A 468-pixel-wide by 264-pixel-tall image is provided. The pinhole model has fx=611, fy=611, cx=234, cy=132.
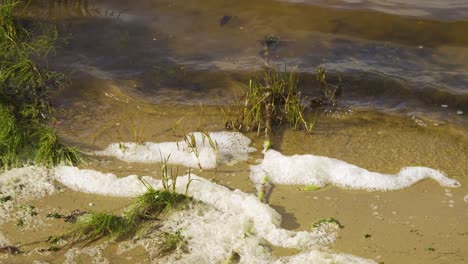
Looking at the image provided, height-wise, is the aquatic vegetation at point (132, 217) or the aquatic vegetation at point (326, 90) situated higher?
the aquatic vegetation at point (326, 90)

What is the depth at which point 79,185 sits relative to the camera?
13.4 feet

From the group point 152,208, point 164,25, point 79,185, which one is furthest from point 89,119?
point 164,25

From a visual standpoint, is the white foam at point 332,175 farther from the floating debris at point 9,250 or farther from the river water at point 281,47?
the floating debris at point 9,250

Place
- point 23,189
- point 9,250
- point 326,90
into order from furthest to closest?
point 326,90
point 23,189
point 9,250

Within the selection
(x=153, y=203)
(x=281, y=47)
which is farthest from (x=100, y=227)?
(x=281, y=47)

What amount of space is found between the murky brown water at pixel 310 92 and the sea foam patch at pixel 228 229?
0.33 ft

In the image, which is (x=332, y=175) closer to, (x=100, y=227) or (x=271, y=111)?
(x=271, y=111)

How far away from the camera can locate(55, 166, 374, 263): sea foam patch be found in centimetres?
337

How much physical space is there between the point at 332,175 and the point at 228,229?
97 cm

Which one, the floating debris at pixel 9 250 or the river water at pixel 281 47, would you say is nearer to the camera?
the floating debris at pixel 9 250

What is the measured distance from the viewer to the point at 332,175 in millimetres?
4168

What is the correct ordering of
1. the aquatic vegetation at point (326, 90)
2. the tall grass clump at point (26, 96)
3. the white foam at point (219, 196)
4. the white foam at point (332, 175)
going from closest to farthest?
the white foam at point (219, 196)
the white foam at point (332, 175)
the tall grass clump at point (26, 96)
the aquatic vegetation at point (326, 90)

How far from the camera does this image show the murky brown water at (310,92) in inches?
145

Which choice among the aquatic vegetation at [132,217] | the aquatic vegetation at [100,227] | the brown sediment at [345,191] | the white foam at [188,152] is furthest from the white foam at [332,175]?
the aquatic vegetation at [100,227]
